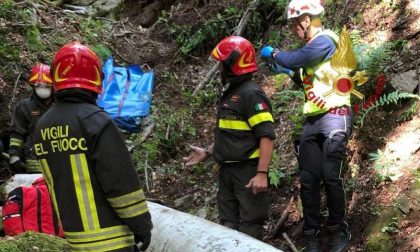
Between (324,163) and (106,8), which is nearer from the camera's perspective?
(324,163)

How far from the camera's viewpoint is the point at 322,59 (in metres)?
4.11

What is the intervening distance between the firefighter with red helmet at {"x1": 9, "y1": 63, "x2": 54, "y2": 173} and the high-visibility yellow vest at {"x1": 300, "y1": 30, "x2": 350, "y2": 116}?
3.36 m

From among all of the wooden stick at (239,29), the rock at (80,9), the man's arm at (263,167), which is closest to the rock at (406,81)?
the man's arm at (263,167)

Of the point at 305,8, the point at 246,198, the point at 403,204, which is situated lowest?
the point at 403,204

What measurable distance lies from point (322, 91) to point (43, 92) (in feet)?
11.7

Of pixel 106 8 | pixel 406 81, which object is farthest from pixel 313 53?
pixel 106 8

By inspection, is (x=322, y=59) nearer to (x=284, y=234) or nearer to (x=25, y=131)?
(x=284, y=234)

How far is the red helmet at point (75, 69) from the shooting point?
263cm

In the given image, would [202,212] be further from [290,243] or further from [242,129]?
[242,129]

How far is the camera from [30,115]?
20.1ft

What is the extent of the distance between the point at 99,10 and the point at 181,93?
368cm

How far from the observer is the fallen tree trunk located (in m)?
3.35

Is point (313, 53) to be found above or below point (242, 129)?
above

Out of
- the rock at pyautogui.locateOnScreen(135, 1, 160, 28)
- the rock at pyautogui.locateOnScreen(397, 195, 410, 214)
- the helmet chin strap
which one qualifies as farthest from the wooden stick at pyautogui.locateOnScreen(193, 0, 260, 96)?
the rock at pyautogui.locateOnScreen(397, 195, 410, 214)
